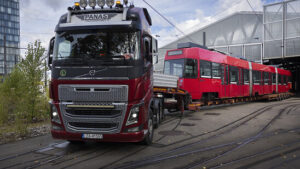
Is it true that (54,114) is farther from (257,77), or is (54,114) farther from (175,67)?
(257,77)

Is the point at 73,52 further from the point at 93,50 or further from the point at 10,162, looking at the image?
the point at 10,162

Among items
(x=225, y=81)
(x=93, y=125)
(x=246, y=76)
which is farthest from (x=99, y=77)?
(x=246, y=76)

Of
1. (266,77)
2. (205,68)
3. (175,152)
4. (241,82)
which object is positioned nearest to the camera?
(175,152)

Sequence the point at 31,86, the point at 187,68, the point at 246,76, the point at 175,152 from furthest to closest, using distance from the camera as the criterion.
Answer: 1. the point at 246,76
2. the point at 187,68
3. the point at 31,86
4. the point at 175,152

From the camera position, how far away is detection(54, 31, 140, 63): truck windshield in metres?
5.83

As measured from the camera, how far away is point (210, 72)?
14883 mm

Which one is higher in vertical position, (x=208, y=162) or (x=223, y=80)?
(x=223, y=80)

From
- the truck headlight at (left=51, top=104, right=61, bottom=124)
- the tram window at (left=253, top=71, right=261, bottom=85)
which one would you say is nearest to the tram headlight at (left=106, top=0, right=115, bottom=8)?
the truck headlight at (left=51, top=104, right=61, bottom=124)

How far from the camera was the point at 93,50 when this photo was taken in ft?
19.3

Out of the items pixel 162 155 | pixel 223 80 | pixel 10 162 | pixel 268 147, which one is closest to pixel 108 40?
pixel 162 155

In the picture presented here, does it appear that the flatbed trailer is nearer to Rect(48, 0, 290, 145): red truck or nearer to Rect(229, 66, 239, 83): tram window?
Rect(229, 66, 239, 83): tram window

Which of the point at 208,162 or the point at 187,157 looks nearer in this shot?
the point at 208,162

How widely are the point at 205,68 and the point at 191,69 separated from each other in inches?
45.0

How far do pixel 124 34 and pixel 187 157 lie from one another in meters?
3.19
